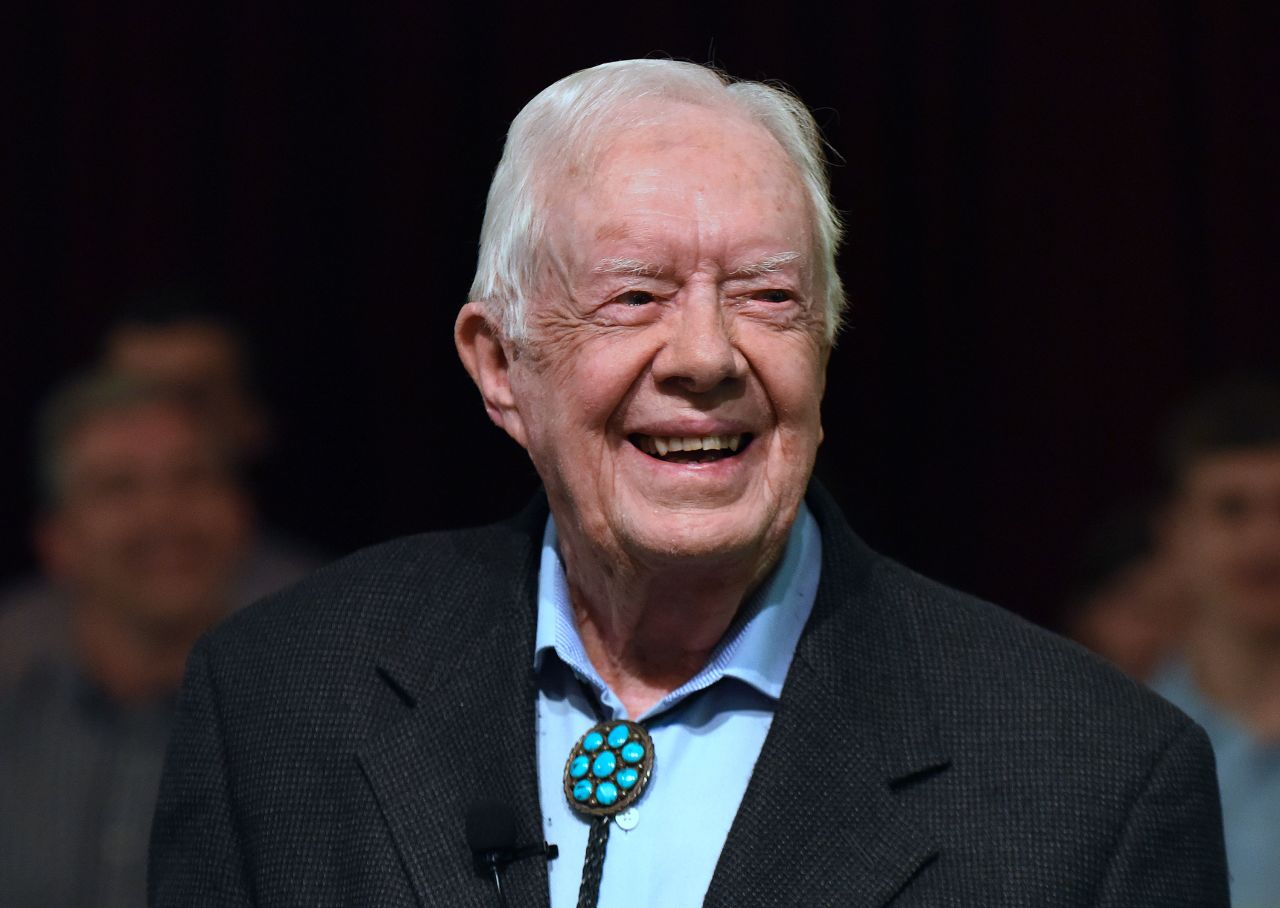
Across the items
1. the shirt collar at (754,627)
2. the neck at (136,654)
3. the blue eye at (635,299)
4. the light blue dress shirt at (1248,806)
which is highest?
the blue eye at (635,299)

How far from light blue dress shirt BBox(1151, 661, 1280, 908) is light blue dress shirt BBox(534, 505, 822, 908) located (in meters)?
1.43

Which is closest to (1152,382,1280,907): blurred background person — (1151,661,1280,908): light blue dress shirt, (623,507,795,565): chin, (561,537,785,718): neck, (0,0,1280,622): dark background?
(1151,661,1280,908): light blue dress shirt

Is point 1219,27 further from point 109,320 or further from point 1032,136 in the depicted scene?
point 109,320

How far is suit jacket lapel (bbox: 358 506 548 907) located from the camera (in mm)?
2016

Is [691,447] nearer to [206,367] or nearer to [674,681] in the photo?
[674,681]

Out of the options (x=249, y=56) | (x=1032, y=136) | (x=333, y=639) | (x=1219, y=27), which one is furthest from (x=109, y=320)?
(x=1219, y=27)

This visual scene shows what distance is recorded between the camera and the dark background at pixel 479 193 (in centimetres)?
368

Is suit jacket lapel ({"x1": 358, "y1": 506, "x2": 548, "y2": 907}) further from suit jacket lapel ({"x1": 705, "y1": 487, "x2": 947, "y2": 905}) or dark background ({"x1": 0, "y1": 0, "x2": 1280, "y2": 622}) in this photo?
dark background ({"x1": 0, "y1": 0, "x2": 1280, "y2": 622})

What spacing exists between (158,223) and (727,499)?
2068mm

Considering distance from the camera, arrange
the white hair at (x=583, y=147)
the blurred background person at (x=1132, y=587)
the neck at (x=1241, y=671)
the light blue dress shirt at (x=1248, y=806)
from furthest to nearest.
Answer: the blurred background person at (x=1132, y=587) → the neck at (x=1241, y=671) → the light blue dress shirt at (x=1248, y=806) → the white hair at (x=583, y=147)

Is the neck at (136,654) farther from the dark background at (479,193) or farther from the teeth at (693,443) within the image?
the teeth at (693,443)

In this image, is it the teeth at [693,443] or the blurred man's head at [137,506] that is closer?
the teeth at [693,443]

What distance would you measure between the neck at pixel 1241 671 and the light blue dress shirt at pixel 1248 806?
27 mm

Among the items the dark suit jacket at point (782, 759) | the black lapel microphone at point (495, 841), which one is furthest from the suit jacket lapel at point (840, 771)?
the black lapel microphone at point (495, 841)
